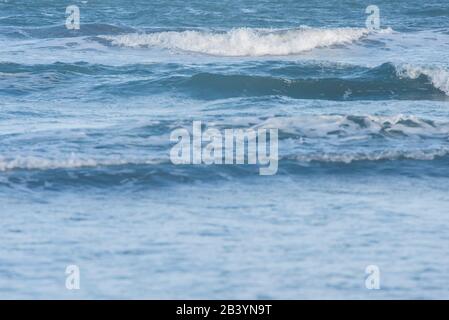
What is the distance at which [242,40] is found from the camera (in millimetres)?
22453

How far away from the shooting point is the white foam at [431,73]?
1716 cm

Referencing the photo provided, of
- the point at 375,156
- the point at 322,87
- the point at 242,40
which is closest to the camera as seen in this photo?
the point at 375,156

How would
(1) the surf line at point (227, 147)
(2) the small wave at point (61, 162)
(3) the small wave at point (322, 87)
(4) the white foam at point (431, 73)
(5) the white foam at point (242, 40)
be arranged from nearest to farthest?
(2) the small wave at point (61, 162)
(1) the surf line at point (227, 147)
(3) the small wave at point (322, 87)
(4) the white foam at point (431, 73)
(5) the white foam at point (242, 40)

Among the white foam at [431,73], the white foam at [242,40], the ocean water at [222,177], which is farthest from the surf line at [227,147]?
the white foam at [242,40]

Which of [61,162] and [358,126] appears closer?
[61,162]

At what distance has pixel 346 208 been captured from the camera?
8922 mm

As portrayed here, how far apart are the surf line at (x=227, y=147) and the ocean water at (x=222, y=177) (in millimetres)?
144

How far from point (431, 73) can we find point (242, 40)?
5511mm
